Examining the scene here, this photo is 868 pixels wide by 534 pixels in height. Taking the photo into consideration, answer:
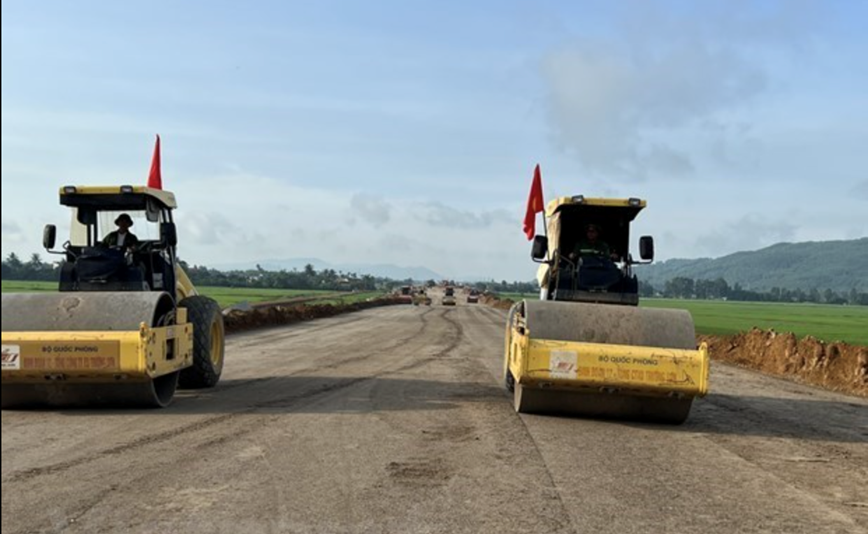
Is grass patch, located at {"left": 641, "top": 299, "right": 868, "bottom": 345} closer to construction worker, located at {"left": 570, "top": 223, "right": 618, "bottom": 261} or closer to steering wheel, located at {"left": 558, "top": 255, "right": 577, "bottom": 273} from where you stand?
construction worker, located at {"left": 570, "top": 223, "right": 618, "bottom": 261}

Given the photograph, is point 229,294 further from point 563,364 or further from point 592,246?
point 563,364

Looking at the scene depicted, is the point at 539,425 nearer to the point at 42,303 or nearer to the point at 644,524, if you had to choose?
the point at 644,524

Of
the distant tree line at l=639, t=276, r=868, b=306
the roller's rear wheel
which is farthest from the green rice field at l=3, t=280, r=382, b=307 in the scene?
the distant tree line at l=639, t=276, r=868, b=306

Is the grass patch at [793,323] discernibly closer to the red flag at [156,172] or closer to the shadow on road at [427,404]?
the shadow on road at [427,404]

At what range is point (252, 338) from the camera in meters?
24.3

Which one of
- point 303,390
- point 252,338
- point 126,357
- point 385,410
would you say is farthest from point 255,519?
point 252,338

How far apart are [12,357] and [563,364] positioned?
616 centimetres

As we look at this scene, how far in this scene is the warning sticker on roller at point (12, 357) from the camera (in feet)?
26.6

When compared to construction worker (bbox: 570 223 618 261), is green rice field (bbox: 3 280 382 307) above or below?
below

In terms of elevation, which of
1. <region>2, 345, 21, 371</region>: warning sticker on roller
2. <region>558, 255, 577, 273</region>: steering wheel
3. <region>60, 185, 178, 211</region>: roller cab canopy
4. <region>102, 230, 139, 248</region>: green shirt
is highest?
<region>60, 185, 178, 211</region>: roller cab canopy

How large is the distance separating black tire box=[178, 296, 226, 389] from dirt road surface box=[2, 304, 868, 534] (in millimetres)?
351

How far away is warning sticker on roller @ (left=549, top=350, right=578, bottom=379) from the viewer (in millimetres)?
8844

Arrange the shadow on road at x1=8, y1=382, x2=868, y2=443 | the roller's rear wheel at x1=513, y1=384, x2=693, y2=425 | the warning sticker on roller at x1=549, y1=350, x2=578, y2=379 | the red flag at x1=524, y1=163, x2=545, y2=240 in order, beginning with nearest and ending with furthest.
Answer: the warning sticker on roller at x1=549, y1=350, x2=578, y2=379 → the roller's rear wheel at x1=513, y1=384, x2=693, y2=425 → the shadow on road at x1=8, y1=382, x2=868, y2=443 → the red flag at x1=524, y1=163, x2=545, y2=240

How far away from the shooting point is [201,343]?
11.3 meters
